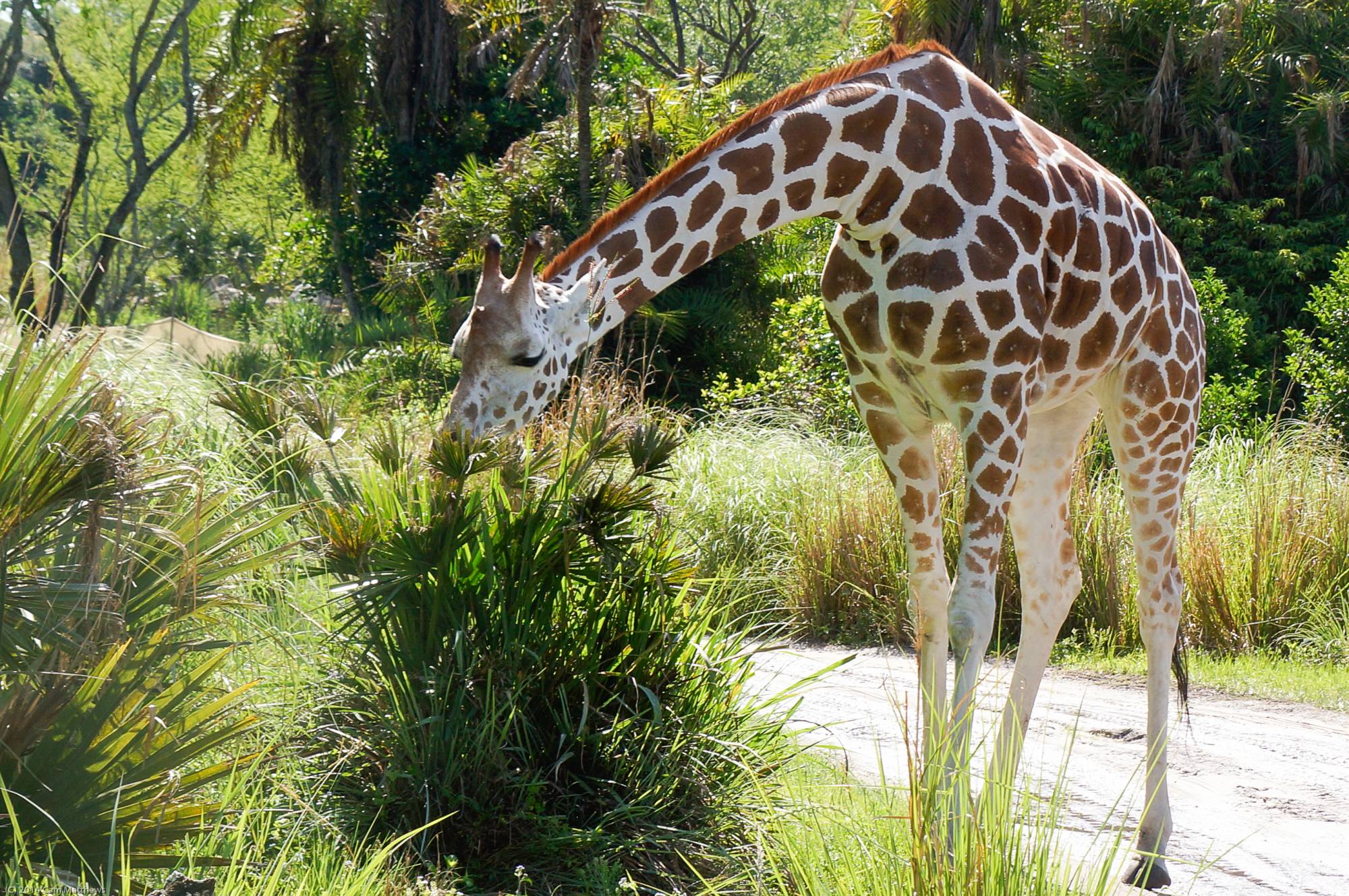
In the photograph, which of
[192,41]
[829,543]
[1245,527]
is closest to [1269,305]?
[1245,527]

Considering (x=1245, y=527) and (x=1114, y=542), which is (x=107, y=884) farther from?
(x=1245, y=527)

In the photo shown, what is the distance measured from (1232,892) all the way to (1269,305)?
13.6m

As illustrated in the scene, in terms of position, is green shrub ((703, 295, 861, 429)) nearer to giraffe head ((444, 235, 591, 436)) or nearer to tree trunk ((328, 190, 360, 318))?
giraffe head ((444, 235, 591, 436))

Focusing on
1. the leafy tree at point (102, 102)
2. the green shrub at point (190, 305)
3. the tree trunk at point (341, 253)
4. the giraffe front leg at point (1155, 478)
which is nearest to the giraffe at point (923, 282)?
the giraffe front leg at point (1155, 478)

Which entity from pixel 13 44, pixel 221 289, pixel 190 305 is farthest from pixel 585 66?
pixel 221 289

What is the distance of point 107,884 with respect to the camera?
2516 millimetres

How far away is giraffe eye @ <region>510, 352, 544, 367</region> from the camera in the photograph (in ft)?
11.0

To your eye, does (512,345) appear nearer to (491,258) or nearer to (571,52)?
(491,258)

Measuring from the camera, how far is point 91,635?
9.00 feet

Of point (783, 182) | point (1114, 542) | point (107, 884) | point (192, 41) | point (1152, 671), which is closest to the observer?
point (107, 884)

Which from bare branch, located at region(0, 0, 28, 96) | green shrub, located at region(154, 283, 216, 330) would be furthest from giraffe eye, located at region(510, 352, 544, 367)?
green shrub, located at region(154, 283, 216, 330)

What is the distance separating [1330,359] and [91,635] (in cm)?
1230

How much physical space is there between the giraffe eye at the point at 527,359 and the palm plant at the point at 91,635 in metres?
0.80

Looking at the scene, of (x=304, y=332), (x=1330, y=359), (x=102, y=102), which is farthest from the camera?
(x=102, y=102)
